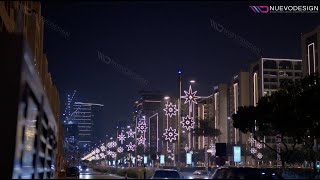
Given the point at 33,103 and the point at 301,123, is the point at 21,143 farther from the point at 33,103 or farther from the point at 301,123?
the point at 301,123

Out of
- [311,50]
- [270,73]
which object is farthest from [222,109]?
[311,50]

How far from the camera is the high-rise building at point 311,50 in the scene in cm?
12188

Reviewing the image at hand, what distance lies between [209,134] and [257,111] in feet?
242

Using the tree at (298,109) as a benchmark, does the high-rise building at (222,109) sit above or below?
above

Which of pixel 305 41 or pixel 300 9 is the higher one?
pixel 305 41

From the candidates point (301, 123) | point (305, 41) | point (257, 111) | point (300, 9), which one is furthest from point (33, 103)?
point (305, 41)

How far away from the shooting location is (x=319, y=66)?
11994cm

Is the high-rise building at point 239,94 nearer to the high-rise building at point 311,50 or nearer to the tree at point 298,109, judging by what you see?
the high-rise building at point 311,50

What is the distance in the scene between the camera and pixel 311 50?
125250 mm

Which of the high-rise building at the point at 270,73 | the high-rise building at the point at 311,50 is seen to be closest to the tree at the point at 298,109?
the high-rise building at the point at 311,50

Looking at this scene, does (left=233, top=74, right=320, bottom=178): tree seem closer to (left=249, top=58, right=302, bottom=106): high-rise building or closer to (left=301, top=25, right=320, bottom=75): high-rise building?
(left=301, top=25, right=320, bottom=75): high-rise building

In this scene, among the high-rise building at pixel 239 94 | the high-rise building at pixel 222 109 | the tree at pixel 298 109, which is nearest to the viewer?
the tree at pixel 298 109

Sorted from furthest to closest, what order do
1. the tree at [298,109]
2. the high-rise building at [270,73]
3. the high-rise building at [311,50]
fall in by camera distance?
the high-rise building at [270,73] < the high-rise building at [311,50] < the tree at [298,109]

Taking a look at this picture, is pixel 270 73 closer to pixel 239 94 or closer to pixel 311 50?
pixel 239 94
